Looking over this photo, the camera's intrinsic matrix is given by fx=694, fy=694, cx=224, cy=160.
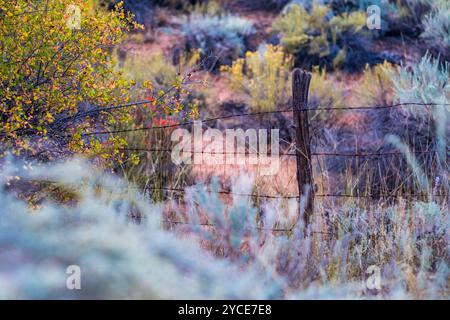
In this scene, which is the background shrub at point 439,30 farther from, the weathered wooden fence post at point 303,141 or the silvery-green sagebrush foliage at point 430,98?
the weathered wooden fence post at point 303,141

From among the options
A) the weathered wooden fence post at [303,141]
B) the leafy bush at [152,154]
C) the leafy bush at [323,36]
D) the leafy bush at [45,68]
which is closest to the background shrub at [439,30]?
the leafy bush at [323,36]

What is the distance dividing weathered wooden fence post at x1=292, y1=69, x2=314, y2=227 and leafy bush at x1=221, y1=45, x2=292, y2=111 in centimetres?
468

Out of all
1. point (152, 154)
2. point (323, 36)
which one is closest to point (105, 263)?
point (152, 154)

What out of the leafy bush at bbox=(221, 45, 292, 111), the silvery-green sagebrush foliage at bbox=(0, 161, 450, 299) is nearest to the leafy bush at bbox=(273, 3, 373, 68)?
the leafy bush at bbox=(221, 45, 292, 111)

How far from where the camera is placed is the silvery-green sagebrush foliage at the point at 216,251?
416cm

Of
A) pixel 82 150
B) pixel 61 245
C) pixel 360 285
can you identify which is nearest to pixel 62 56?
pixel 82 150

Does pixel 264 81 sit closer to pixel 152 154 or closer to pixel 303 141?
pixel 152 154

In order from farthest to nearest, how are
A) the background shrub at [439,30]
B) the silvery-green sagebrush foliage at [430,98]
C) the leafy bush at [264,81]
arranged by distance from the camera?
the background shrub at [439,30] → the leafy bush at [264,81] → the silvery-green sagebrush foliage at [430,98]

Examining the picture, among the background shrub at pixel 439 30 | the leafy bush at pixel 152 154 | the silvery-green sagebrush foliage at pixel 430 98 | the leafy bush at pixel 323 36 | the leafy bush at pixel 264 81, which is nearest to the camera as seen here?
the leafy bush at pixel 152 154

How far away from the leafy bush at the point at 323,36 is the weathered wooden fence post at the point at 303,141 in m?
6.44

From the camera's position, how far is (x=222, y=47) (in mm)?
12477

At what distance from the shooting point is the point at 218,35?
12711mm
